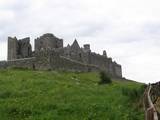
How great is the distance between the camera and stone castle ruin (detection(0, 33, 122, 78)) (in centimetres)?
7662

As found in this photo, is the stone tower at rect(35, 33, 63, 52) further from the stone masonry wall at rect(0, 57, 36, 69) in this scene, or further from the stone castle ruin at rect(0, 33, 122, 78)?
the stone masonry wall at rect(0, 57, 36, 69)

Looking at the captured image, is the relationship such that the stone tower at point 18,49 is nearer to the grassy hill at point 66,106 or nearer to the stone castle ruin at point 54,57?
the stone castle ruin at point 54,57

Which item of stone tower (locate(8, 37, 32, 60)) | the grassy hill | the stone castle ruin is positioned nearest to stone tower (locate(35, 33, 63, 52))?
the stone castle ruin

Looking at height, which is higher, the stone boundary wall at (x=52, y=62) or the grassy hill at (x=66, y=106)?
the stone boundary wall at (x=52, y=62)

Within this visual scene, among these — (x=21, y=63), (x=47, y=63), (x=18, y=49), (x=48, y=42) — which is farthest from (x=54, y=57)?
(x=18, y=49)

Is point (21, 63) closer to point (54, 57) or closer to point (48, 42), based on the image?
point (54, 57)

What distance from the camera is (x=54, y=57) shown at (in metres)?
76.6

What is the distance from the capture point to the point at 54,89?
1481 inches

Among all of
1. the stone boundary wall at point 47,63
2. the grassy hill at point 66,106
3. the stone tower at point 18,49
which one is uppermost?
the stone tower at point 18,49

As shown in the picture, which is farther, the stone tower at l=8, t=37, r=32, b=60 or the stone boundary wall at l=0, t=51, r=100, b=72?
the stone tower at l=8, t=37, r=32, b=60

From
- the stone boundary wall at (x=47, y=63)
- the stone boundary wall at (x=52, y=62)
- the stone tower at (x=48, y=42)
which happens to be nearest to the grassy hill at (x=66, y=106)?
the stone boundary wall at (x=52, y=62)

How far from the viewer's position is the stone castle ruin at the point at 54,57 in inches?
3017

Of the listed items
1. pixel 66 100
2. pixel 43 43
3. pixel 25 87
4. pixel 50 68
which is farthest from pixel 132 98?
pixel 43 43

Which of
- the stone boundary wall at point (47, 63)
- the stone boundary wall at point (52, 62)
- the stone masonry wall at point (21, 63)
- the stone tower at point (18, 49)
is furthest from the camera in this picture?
the stone tower at point (18, 49)
